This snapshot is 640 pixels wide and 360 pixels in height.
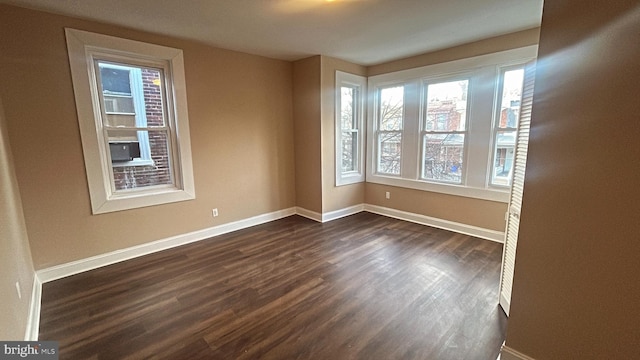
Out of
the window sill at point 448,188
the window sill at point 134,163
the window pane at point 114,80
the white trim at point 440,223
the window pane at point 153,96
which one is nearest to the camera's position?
the window pane at point 114,80

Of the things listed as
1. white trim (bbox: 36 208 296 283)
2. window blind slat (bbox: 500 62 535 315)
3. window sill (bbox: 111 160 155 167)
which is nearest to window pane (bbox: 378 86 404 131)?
white trim (bbox: 36 208 296 283)

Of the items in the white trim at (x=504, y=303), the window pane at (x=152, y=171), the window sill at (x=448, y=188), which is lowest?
the white trim at (x=504, y=303)

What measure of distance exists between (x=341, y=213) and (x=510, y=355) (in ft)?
10.4

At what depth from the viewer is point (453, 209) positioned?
3949 mm

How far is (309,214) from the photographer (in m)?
4.59

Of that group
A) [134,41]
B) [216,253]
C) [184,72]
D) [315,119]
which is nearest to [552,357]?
[216,253]

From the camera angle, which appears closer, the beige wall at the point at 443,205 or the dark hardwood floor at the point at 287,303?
the dark hardwood floor at the point at 287,303

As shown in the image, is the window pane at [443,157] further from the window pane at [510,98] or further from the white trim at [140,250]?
the white trim at [140,250]

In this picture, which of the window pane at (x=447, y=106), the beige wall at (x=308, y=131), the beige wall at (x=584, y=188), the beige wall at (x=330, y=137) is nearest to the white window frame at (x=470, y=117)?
the window pane at (x=447, y=106)

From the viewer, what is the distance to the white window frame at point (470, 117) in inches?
133

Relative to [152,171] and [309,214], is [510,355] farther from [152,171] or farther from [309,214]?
[152,171]

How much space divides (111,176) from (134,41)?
1486 millimetres

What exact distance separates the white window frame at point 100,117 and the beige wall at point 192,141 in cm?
7

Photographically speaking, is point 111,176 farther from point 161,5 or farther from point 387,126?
point 387,126
